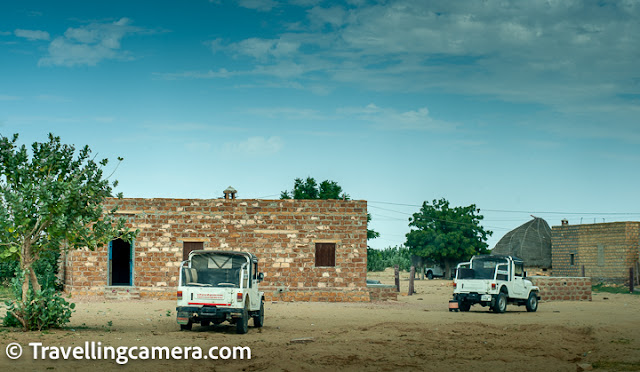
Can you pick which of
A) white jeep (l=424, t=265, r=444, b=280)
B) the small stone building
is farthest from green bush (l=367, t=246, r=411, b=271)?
the small stone building

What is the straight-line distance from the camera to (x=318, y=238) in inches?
1236

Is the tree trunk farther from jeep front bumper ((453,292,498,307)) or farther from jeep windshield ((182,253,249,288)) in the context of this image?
jeep front bumper ((453,292,498,307))

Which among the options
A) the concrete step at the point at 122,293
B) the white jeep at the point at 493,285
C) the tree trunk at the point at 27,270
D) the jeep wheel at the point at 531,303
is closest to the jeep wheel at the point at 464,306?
the white jeep at the point at 493,285

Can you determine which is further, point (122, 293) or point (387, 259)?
point (387, 259)

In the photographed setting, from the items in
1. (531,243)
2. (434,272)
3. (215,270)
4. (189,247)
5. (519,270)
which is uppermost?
(531,243)

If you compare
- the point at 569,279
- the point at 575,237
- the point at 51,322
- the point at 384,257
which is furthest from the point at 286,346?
the point at 384,257

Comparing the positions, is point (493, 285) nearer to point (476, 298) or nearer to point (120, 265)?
point (476, 298)

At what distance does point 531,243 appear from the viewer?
5659cm

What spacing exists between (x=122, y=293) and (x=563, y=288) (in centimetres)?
A: 2000

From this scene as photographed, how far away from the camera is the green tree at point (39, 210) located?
16.2 m

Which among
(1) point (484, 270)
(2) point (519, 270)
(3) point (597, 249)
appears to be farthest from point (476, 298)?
(3) point (597, 249)

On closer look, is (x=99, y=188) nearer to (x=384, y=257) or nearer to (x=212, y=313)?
(x=212, y=313)

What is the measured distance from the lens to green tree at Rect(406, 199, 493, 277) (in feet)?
196

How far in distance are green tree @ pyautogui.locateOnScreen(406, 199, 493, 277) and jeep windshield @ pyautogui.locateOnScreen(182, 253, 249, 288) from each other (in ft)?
138
